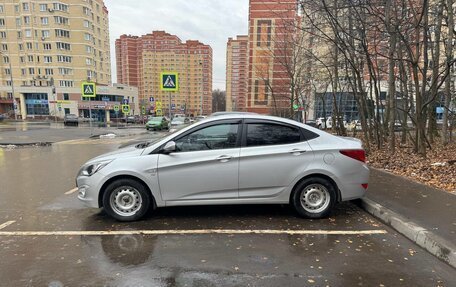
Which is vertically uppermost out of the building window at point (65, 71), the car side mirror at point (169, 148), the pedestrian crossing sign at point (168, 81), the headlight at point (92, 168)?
the building window at point (65, 71)

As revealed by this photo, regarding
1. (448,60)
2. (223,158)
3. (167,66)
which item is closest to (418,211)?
(223,158)

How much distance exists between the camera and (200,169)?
4.97 m

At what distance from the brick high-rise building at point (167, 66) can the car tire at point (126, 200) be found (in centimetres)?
8232

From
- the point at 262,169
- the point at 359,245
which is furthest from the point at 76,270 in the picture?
the point at 359,245

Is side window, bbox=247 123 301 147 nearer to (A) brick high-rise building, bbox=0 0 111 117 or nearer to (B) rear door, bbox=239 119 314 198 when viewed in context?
(B) rear door, bbox=239 119 314 198

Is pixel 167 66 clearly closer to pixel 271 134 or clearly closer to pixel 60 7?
pixel 60 7

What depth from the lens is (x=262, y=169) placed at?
5.05 meters

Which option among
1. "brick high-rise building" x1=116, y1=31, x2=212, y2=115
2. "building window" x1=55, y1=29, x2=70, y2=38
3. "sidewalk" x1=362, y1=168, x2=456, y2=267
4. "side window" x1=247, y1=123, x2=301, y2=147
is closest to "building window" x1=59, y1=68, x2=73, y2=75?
"building window" x1=55, y1=29, x2=70, y2=38

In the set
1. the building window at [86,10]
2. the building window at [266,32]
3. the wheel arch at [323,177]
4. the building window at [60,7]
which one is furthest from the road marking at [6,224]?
the building window at [86,10]

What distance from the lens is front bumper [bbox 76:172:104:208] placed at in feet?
16.3

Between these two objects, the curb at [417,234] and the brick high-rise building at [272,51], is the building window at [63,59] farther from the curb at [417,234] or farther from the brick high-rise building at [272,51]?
the curb at [417,234]

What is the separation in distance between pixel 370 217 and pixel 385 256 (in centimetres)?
152

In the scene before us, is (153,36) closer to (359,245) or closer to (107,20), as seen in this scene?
(107,20)

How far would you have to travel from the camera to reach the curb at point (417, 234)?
3.84 meters
